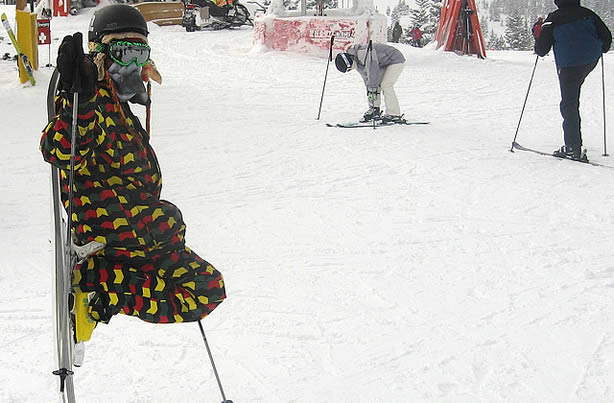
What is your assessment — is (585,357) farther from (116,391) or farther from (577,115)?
(577,115)

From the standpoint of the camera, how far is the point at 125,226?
2322 millimetres

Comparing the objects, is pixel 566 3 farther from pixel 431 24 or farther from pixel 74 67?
pixel 431 24

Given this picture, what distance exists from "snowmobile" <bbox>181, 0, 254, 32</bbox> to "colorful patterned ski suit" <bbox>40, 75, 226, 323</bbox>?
846 inches

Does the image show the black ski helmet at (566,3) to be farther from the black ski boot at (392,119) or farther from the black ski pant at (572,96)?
the black ski boot at (392,119)

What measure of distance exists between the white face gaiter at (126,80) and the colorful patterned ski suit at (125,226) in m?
0.02

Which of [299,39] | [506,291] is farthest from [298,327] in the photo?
[299,39]

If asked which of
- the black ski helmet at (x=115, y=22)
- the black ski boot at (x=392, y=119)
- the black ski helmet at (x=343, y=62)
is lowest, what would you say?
the black ski boot at (x=392, y=119)

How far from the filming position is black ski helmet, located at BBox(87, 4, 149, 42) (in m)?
2.36

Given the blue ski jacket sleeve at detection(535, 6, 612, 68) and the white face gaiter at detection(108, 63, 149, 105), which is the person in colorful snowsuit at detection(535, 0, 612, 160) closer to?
the blue ski jacket sleeve at detection(535, 6, 612, 68)

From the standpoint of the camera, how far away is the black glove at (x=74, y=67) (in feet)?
6.56

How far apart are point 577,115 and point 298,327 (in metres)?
4.83

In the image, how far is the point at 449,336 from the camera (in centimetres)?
358

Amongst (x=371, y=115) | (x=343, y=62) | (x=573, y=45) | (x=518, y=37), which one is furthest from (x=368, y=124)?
→ (x=518, y=37)

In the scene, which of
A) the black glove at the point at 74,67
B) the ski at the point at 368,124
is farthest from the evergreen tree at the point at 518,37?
the black glove at the point at 74,67
